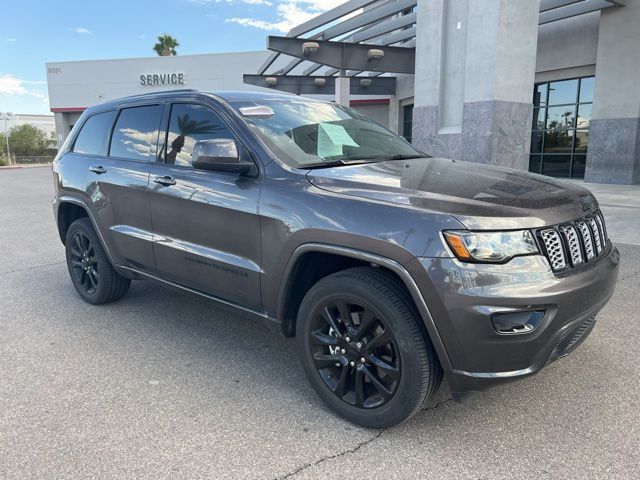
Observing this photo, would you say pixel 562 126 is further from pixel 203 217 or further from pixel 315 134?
pixel 203 217

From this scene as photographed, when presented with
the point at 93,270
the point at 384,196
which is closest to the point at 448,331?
the point at 384,196

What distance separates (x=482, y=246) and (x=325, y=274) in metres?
1.09

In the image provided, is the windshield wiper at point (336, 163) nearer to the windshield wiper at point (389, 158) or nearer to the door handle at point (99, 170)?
the windshield wiper at point (389, 158)

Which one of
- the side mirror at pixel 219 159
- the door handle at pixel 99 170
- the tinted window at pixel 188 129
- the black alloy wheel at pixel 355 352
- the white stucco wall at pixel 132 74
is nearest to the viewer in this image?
the black alloy wheel at pixel 355 352

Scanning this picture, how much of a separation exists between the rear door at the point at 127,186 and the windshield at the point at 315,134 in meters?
1.00

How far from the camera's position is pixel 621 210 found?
10.3m

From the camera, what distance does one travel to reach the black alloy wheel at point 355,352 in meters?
2.75

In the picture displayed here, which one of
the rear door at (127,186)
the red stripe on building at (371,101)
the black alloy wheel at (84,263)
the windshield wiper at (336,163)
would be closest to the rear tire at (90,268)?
the black alloy wheel at (84,263)

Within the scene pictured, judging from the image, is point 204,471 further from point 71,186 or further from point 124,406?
point 71,186

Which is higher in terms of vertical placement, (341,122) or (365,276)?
(341,122)

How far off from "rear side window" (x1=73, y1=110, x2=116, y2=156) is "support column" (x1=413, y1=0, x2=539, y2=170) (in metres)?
8.19

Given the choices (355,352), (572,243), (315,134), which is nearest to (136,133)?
(315,134)

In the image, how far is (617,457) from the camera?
2562mm

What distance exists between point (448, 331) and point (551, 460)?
2.80ft
